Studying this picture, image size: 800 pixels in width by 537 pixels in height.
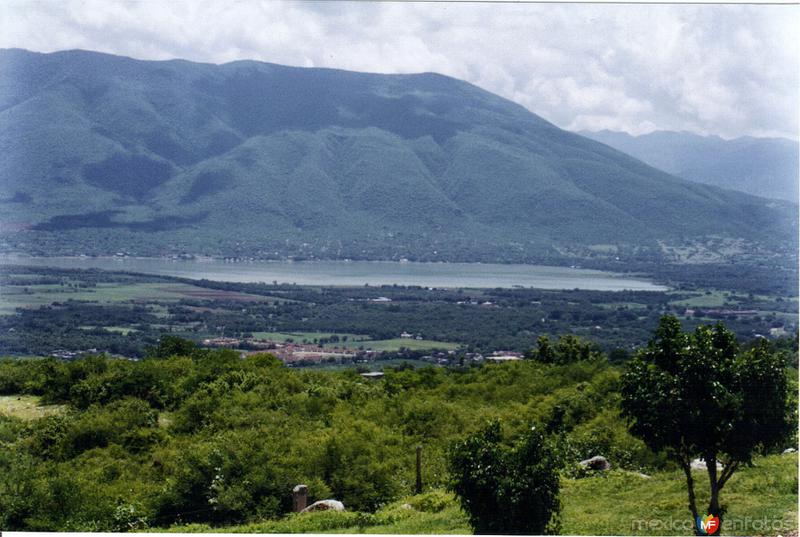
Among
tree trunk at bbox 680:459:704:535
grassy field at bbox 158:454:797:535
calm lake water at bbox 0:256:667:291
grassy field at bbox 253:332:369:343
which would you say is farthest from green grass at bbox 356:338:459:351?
tree trunk at bbox 680:459:704:535

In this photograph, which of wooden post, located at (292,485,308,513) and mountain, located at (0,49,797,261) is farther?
mountain, located at (0,49,797,261)

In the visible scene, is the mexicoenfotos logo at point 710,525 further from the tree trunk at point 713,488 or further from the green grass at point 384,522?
the green grass at point 384,522

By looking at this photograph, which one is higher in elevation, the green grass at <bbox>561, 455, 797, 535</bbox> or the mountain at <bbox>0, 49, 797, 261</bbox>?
the mountain at <bbox>0, 49, 797, 261</bbox>

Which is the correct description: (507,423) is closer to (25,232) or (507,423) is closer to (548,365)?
(548,365)

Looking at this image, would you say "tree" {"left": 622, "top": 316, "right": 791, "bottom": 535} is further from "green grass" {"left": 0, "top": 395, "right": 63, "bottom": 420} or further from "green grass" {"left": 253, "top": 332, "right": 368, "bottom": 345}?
"green grass" {"left": 253, "top": 332, "right": 368, "bottom": 345}

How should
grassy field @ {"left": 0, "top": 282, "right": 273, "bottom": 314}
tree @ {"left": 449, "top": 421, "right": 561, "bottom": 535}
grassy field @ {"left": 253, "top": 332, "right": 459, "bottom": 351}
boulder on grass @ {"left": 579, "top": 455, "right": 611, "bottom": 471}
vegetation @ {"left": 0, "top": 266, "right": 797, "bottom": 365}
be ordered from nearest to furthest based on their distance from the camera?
1. tree @ {"left": 449, "top": 421, "right": 561, "bottom": 535}
2. boulder on grass @ {"left": 579, "top": 455, "right": 611, "bottom": 471}
3. vegetation @ {"left": 0, "top": 266, "right": 797, "bottom": 365}
4. grassy field @ {"left": 253, "top": 332, "right": 459, "bottom": 351}
5. grassy field @ {"left": 0, "top": 282, "right": 273, "bottom": 314}

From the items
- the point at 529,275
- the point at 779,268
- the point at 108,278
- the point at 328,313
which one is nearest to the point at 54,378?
the point at 328,313

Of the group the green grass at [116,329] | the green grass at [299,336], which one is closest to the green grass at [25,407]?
the green grass at [116,329]
